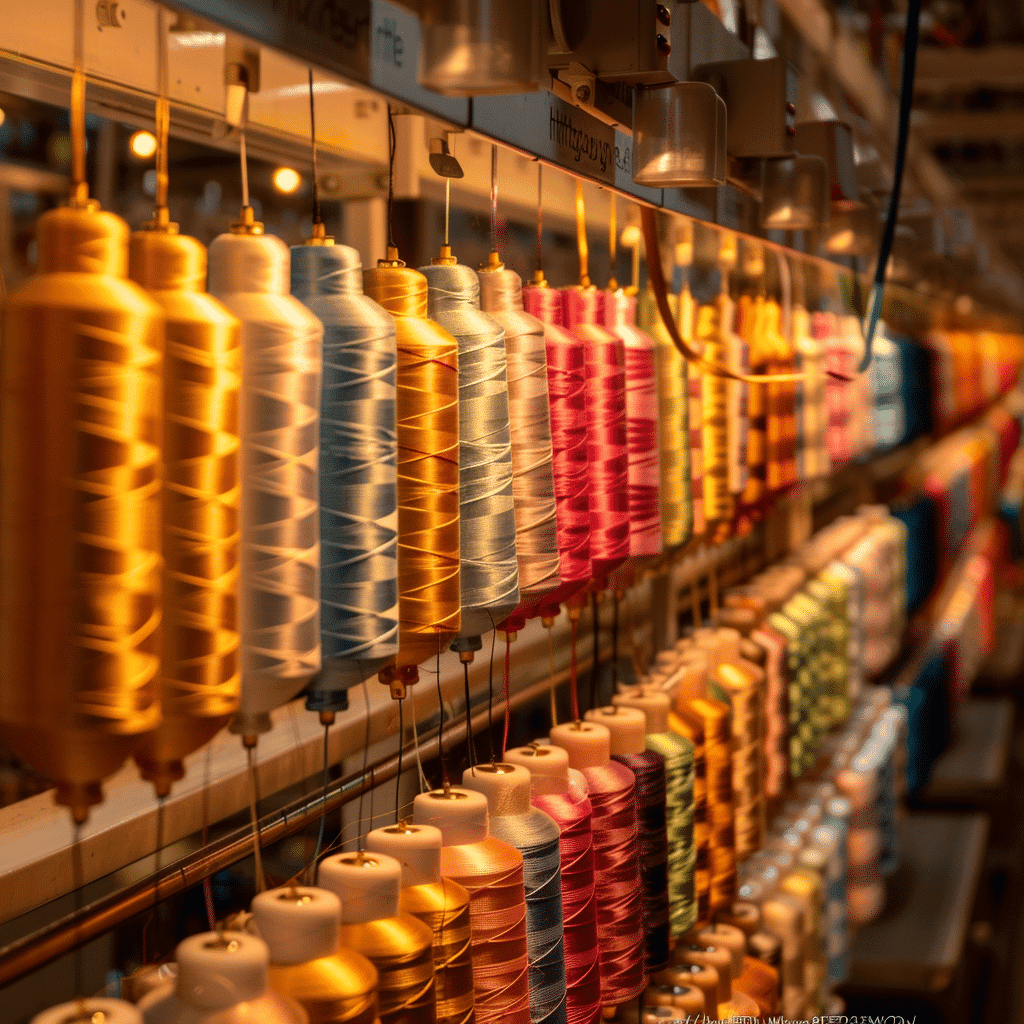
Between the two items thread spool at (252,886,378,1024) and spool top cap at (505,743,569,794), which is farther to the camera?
spool top cap at (505,743,569,794)

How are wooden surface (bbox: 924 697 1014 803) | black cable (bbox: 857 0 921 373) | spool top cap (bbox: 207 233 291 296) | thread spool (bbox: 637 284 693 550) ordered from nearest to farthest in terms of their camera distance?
spool top cap (bbox: 207 233 291 296)
black cable (bbox: 857 0 921 373)
thread spool (bbox: 637 284 693 550)
wooden surface (bbox: 924 697 1014 803)

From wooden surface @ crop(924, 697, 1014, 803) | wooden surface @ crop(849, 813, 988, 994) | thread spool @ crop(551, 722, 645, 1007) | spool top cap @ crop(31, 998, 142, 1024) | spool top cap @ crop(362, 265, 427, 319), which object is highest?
spool top cap @ crop(362, 265, 427, 319)

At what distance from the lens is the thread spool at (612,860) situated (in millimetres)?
1087

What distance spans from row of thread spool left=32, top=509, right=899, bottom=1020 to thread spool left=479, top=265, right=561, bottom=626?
0.16 m

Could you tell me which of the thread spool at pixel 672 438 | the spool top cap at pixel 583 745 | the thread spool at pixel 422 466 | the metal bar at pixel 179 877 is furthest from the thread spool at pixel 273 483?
the thread spool at pixel 672 438

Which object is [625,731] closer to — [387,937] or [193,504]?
[387,937]

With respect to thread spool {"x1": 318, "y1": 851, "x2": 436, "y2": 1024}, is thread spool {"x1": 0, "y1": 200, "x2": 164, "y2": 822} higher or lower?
higher

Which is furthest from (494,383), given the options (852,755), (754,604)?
(852,755)

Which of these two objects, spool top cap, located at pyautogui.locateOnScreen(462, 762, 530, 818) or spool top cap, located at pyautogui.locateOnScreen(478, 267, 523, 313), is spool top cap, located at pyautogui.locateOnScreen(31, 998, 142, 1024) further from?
spool top cap, located at pyautogui.locateOnScreen(478, 267, 523, 313)

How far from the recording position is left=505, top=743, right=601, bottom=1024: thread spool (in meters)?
1.01

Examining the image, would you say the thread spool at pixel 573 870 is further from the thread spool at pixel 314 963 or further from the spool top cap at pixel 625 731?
the thread spool at pixel 314 963

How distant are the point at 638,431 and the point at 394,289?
0.38 m

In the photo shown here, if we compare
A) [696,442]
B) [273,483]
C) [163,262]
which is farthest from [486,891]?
[696,442]

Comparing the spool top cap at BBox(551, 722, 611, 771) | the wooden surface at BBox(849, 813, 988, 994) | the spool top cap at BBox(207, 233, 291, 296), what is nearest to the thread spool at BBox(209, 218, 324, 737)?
the spool top cap at BBox(207, 233, 291, 296)
